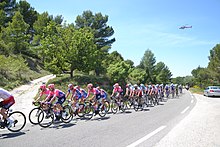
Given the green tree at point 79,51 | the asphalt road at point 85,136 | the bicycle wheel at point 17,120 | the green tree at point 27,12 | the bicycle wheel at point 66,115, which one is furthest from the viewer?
the green tree at point 27,12

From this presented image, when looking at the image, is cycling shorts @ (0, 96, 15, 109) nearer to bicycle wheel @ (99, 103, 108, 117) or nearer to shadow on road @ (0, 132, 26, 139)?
shadow on road @ (0, 132, 26, 139)

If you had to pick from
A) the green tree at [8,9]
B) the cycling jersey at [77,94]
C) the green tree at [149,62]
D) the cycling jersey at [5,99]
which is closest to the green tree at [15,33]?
the green tree at [8,9]

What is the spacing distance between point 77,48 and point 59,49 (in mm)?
2677

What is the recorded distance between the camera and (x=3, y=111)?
7918 mm

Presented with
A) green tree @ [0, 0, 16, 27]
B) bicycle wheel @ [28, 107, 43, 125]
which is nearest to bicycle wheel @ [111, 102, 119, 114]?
bicycle wheel @ [28, 107, 43, 125]

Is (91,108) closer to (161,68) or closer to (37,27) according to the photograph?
(37,27)

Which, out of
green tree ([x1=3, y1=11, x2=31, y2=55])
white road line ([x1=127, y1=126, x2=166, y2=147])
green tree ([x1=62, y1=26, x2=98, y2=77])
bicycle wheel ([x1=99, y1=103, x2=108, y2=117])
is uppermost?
green tree ([x1=3, y1=11, x2=31, y2=55])

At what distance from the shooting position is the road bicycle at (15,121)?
7.98 m

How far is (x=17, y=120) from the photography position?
8344 millimetres

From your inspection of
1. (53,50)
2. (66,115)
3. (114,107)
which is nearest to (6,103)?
(66,115)

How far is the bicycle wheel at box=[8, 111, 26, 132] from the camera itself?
8141 millimetres

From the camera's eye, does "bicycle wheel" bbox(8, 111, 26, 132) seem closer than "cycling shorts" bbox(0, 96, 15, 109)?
No

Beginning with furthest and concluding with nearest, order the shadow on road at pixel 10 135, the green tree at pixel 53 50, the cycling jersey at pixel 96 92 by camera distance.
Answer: the green tree at pixel 53 50 < the cycling jersey at pixel 96 92 < the shadow on road at pixel 10 135

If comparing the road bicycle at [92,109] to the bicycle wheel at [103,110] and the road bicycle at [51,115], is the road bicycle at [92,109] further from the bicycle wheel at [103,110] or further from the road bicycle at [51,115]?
the road bicycle at [51,115]
